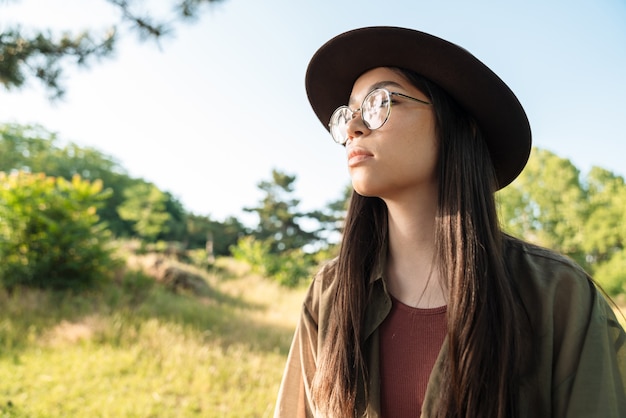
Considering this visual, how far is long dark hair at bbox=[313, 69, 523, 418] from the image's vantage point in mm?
1288

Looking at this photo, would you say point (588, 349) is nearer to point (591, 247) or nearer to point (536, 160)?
point (591, 247)

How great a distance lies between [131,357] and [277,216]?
3039 centimetres

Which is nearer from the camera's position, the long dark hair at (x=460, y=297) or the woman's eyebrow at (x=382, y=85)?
the long dark hair at (x=460, y=297)

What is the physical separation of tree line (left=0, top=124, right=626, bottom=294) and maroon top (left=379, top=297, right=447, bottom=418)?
7862 mm

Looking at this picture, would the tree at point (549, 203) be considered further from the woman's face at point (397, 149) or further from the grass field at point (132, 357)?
the woman's face at point (397, 149)

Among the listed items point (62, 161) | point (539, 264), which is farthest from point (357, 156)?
point (62, 161)

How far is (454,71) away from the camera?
1.52 m

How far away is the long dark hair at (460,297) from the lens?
4.23 ft

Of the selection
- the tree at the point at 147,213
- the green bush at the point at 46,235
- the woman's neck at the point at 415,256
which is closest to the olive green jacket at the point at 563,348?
the woman's neck at the point at 415,256

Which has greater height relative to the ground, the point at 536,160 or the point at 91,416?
the point at 536,160

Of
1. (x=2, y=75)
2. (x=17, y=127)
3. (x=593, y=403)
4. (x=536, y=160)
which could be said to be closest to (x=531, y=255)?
(x=593, y=403)

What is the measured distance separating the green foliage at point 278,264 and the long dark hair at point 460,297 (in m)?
15.4

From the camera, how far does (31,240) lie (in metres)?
7.69

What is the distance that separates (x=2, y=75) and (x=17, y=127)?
48224 mm
